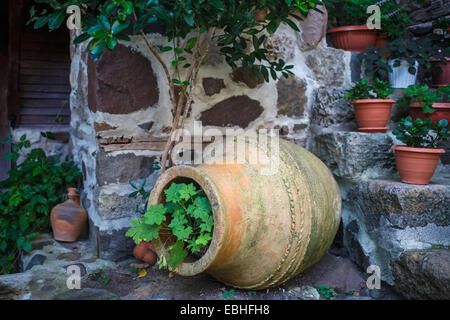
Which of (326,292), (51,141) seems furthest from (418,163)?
(51,141)

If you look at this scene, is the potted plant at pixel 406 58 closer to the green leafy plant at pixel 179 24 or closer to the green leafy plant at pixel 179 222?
the green leafy plant at pixel 179 24

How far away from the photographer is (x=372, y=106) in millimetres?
1816

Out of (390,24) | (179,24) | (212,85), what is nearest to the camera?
(179,24)

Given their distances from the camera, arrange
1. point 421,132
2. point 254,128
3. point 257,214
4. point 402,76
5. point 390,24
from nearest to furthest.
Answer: point 257,214 < point 421,132 < point 254,128 < point 402,76 < point 390,24

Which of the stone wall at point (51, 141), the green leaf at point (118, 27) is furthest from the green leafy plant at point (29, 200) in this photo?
the green leaf at point (118, 27)

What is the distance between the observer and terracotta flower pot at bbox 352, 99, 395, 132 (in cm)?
181

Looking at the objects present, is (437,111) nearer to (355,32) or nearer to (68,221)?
(355,32)

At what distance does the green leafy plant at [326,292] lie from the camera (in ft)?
4.84

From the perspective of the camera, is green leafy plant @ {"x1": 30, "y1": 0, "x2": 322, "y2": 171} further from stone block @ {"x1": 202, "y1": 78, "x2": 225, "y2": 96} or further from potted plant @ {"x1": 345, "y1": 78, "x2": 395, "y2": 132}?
potted plant @ {"x1": 345, "y1": 78, "x2": 395, "y2": 132}

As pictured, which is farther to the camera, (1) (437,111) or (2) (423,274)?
(1) (437,111)

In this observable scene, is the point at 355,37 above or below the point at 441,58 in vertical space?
above

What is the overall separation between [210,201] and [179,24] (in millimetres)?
742

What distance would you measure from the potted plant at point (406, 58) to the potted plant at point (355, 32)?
0.59ft

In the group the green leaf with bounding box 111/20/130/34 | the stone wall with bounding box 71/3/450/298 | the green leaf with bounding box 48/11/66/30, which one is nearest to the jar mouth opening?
the stone wall with bounding box 71/3/450/298
